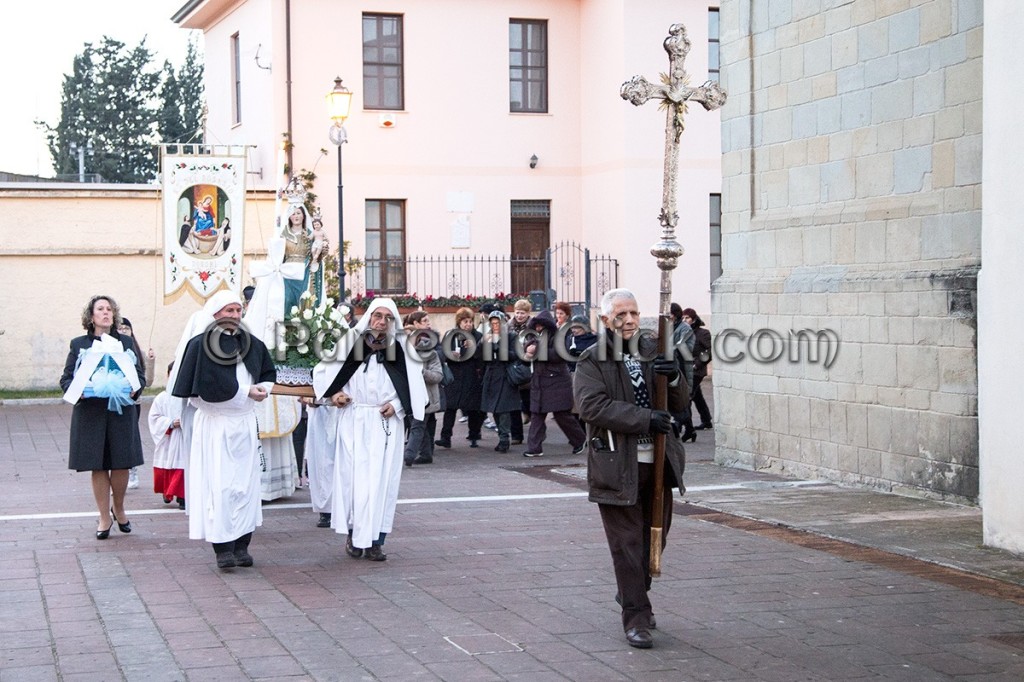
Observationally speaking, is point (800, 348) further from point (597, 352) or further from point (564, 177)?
point (564, 177)

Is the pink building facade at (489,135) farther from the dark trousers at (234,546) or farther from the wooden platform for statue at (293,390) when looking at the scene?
the dark trousers at (234,546)

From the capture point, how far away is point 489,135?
28.4 metres

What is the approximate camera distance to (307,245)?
43.9ft

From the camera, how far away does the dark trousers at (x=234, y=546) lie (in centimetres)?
927

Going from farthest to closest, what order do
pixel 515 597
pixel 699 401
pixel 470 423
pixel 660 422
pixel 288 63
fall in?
pixel 288 63 < pixel 699 401 < pixel 470 423 < pixel 515 597 < pixel 660 422

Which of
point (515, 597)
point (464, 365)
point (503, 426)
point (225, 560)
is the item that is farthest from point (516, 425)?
point (515, 597)

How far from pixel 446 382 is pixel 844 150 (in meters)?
5.38

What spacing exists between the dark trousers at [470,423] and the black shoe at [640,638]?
10.3 meters

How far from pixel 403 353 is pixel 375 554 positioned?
150cm

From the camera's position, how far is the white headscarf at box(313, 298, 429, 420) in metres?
10.0

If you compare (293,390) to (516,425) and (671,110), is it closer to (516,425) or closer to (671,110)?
(671,110)

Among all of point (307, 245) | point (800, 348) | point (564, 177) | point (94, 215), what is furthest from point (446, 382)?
point (564, 177)

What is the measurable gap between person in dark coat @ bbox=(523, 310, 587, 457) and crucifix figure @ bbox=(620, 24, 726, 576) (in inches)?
252

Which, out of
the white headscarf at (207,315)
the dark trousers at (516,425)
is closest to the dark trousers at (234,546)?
the white headscarf at (207,315)
